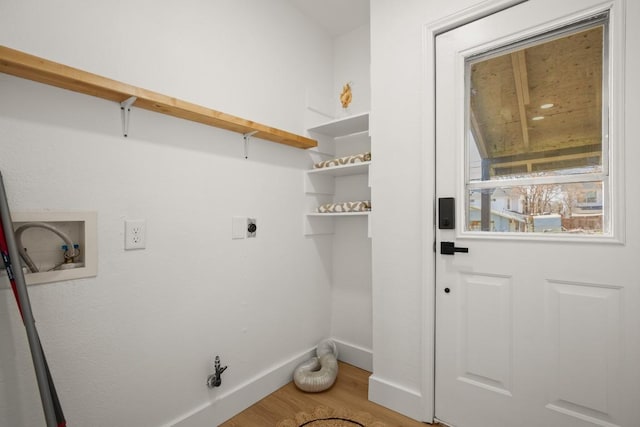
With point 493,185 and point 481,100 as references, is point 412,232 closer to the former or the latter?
point 493,185

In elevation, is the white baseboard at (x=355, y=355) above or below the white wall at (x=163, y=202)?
below

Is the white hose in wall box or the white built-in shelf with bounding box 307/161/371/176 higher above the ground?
the white built-in shelf with bounding box 307/161/371/176

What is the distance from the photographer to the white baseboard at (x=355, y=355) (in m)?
2.30

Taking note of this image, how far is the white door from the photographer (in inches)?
50.1

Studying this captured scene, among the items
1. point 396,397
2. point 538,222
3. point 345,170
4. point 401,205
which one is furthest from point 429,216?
point 396,397

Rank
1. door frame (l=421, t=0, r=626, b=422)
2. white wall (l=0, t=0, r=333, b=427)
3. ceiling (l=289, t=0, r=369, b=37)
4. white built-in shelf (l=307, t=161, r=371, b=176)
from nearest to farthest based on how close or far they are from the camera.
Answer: white wall (l=0, t=0, r=333, b=427) < door frame (l=421, t=0, r=626, b=422) < white built-in shelf (l=307, t=161, r=371, b=176) < ceiling (l=289, t=0, r=369, b=37)

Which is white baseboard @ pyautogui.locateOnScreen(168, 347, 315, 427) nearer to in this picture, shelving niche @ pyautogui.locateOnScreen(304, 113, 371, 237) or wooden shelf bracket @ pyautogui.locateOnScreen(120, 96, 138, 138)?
shelving niche @ pyautogui.locateOnScreen(304, 113, 371, 237)

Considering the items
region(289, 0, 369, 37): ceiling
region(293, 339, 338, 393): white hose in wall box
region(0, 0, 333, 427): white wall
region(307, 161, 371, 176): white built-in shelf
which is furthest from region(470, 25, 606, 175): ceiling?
region(293, 339, 338, 393): white hose in wall box

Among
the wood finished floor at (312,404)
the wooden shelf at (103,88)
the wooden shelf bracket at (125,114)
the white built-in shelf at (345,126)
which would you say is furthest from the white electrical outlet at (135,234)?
the white built-in shelf at (345,126)

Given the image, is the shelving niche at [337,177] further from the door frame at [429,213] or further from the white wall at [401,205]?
the door frame at [429,213]

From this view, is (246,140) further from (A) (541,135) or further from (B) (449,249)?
(A) (541,135)

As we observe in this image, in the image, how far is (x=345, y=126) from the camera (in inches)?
89.3

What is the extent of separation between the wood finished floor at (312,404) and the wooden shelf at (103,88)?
1.68 metres

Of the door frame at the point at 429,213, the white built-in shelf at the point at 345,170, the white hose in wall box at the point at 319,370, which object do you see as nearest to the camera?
the door frame at the point at 429,213
